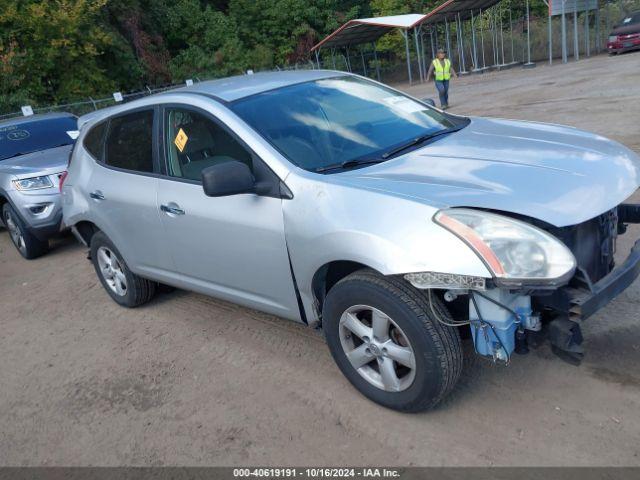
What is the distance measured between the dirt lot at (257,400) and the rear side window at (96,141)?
4.53 ft

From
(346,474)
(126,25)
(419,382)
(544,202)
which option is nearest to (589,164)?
(544,202)

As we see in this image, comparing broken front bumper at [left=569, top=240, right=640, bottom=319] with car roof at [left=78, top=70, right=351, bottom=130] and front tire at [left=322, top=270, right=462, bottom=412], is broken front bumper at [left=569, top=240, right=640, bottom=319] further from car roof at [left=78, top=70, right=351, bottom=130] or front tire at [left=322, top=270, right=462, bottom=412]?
car roof at [left=78, top=70, right=351, bottom=130]

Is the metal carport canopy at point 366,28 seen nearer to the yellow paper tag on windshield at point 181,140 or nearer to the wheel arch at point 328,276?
the yellow paper tag on windshield at point 181,140

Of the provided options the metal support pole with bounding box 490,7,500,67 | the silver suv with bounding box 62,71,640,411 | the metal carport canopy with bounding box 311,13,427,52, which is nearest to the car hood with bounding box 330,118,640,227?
the silver suv with bounding box 62,71,640,411

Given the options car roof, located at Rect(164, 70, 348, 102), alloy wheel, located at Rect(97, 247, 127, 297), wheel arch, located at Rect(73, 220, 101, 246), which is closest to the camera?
car roof, located at Rect(164, 70, 348, 102)

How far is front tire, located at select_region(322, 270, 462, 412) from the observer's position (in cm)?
279

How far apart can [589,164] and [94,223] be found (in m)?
3.77

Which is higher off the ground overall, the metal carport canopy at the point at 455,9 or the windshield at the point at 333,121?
the windshield at the point at 333,121

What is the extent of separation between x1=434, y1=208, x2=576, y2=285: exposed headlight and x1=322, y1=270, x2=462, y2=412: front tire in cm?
38

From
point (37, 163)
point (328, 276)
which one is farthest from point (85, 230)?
point (328, 276)

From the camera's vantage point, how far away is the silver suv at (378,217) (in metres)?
2.67

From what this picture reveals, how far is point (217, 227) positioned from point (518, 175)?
1792mm

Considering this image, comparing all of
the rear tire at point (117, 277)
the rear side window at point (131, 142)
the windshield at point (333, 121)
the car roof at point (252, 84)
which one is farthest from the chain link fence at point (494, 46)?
the windshield at point (333, 121)

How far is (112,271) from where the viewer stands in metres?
5.09
